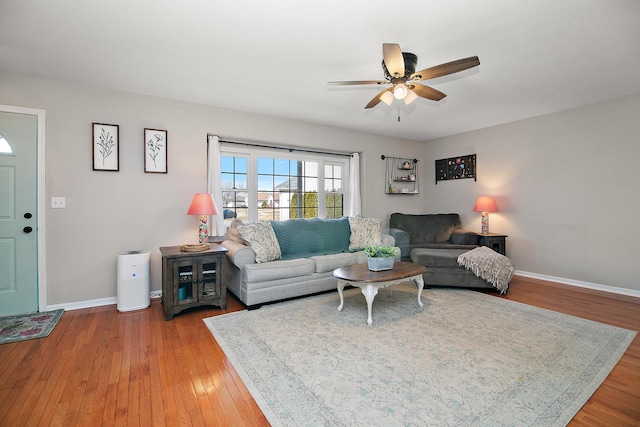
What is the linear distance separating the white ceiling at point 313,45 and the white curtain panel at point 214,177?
1.87ft

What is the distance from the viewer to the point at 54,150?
320cm

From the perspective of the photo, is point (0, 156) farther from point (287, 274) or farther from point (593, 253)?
point (593, 253)

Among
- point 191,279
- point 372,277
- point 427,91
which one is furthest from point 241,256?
point 427,91

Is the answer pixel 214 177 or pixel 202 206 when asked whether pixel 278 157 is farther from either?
pixel 202 206

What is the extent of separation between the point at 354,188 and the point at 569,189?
3.19 m

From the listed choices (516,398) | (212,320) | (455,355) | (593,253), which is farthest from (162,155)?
(593,253)

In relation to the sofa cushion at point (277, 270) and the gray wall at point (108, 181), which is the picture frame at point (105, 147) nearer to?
the gray wall at point (108, 181)

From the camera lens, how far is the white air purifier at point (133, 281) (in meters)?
3.21

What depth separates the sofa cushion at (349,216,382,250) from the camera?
4527mm

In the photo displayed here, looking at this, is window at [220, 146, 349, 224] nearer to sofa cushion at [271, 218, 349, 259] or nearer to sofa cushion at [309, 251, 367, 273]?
sofa cushion at [271, 218, 349, 259]

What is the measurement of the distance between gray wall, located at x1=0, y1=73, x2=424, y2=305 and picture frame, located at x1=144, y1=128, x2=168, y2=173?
6 cm

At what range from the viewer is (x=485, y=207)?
4883 millimetres

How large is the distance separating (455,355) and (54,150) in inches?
174

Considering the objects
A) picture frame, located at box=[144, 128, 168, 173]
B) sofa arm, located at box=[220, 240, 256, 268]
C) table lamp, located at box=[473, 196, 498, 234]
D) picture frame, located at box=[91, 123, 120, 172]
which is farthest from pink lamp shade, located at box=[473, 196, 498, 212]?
picture frame, located at box=[91, 123, 120, 172]
